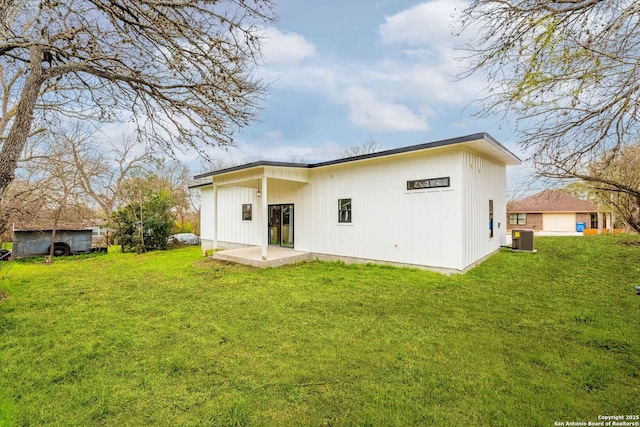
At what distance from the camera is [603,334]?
384 cm

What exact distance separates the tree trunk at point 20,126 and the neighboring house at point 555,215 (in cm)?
3042

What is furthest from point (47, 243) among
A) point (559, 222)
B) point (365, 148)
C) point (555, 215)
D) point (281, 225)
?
point (559, 222)

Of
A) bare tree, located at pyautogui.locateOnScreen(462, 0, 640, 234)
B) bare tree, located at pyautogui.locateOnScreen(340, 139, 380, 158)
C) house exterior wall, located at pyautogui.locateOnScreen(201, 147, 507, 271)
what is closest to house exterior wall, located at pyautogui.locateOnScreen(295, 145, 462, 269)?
house exterior wall, located at pyautogui.locateOnScreen(201, 147, 507, 271)

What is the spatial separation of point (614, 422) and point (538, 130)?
132 inches

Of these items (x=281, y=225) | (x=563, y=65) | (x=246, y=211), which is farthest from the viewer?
(x=246, y=211)

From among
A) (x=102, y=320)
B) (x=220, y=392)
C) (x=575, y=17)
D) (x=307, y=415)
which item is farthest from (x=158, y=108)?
(x=575, y=17)

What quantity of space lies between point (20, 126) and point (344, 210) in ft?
24.7

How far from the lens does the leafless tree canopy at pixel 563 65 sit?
3092 millimetres

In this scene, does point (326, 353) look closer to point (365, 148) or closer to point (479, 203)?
point (479, 203)

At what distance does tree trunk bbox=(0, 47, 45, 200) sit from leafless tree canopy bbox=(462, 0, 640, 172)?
17.3 ft

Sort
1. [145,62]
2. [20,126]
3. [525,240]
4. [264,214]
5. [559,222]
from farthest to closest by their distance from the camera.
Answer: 1. [559,222]
2. [525,240]
3. [264,214]
4. [145,62]
5. [20,126]

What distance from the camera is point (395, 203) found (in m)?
8.30

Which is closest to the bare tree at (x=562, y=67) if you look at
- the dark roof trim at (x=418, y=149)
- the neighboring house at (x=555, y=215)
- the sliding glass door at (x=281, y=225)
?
the dark roof trim at (x=418, y=149)

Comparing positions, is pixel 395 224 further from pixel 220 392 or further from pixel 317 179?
pixel 220 392
